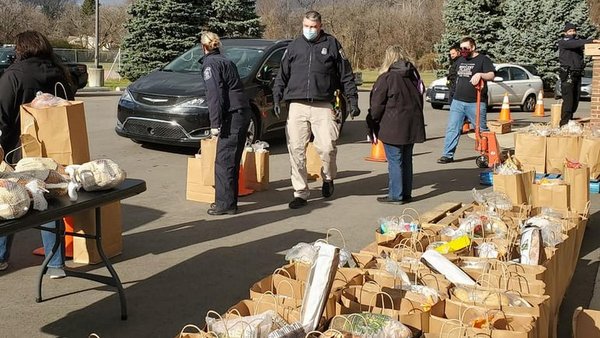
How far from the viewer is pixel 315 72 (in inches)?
327

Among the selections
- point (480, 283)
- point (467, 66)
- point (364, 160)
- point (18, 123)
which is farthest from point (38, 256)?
point (467, 66)

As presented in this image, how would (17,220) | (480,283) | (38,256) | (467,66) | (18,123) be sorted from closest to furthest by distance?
(17,220)
(480,283)
(18,123)
(38,256)
(467,66)

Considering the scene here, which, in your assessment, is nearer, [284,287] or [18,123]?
[284,287]

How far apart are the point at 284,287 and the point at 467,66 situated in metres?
8.27

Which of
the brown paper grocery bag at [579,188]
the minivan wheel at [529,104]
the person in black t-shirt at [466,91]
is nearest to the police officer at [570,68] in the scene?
the person in black t-shirt at [466,91]

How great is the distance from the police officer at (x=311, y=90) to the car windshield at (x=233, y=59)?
359cm

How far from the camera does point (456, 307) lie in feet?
12.7

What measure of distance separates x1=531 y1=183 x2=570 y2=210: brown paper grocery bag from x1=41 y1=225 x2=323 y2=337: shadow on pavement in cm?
226

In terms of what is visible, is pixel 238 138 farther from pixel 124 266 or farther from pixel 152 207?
pixel 124 266

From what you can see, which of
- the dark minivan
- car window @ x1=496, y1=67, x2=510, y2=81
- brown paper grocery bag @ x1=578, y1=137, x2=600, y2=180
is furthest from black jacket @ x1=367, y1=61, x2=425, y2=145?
car window @ x1=496, y1=67, x2=510, y2=81

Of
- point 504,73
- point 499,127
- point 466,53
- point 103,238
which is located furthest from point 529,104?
point 103,238

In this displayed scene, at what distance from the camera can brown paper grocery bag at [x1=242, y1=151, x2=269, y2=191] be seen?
9.23 m

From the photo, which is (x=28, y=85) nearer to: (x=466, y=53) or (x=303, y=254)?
(x=303, y=254)

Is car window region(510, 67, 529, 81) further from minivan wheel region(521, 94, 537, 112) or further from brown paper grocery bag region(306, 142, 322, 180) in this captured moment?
brown paper grocery bag region(306, 142, 322, 180)
